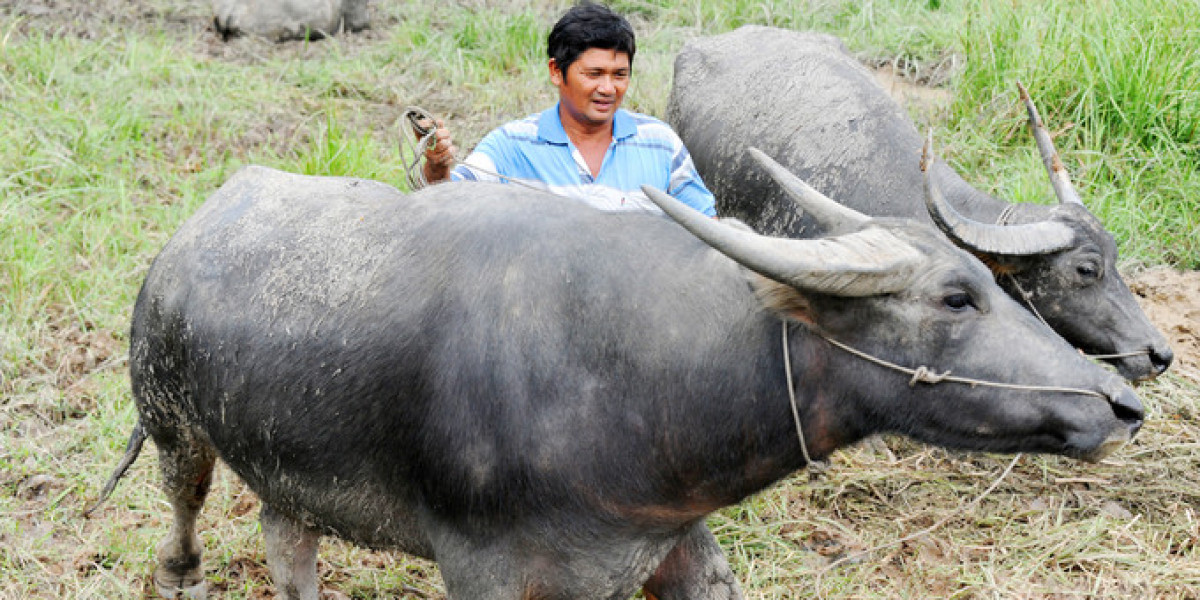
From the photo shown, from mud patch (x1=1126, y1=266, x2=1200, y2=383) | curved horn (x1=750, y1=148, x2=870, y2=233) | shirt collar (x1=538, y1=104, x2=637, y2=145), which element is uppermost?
curved horn (x1=750, y1=148, x2=870, y2=233)

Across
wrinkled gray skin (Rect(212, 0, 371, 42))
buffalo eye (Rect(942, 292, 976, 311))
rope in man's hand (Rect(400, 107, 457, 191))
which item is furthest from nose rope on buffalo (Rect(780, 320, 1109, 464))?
wrinkled gray skin (Rect(212, 0, 371, 42))

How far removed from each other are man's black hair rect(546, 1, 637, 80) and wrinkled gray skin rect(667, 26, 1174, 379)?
4.95ft

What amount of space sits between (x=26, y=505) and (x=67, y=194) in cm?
247

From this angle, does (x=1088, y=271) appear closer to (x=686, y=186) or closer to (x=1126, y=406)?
(x=686, y=186)

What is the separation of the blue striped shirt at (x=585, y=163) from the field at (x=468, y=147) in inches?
52.6

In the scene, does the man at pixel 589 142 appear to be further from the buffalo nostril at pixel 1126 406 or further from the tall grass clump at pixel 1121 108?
the tall grass clump at pixel 1121 108

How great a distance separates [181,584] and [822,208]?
8.42ft

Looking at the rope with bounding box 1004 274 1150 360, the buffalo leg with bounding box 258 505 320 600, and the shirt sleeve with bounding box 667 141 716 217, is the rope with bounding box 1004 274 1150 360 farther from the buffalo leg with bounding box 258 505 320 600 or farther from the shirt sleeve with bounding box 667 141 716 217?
the buffalo leg with bounding box 258 505 320 600

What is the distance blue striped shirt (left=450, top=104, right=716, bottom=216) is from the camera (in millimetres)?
3801

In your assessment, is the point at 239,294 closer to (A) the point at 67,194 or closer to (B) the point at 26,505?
(B) the point at 26,505

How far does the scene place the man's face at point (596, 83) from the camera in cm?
374

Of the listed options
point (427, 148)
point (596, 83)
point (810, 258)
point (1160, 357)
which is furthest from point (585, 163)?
point (1160, 357)

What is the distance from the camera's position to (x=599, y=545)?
2742mm

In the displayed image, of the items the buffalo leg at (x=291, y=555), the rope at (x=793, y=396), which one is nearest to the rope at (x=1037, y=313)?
the rope at (x=793, y=396)
